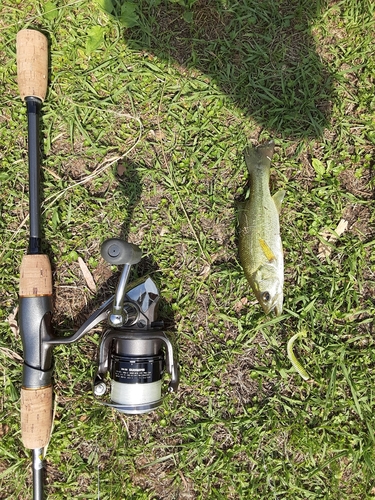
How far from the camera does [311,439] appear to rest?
347 centimetres

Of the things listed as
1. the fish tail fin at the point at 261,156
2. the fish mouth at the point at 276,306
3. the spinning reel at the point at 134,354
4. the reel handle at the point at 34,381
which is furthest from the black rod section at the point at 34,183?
the fish mouth at the point at 276,306

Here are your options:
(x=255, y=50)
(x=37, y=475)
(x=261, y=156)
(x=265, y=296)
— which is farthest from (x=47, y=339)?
(x=255, y=50)

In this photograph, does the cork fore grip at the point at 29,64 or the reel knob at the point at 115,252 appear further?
the cork fore grip at the point at 29,64

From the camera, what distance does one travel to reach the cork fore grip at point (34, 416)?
3.27m

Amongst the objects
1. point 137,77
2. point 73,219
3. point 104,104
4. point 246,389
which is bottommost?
point 246,389

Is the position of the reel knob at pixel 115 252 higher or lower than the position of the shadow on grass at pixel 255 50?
lower

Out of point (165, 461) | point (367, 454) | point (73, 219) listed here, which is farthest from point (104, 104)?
point (367, 454)

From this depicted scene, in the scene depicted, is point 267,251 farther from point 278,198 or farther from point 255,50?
point 255,50

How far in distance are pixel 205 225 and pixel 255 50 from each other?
1565 mm

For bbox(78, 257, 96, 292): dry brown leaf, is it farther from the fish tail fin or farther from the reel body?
the fish tail fin

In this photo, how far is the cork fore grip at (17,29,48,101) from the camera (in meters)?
3.44

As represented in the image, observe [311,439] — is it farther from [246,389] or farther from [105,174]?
[105,174]

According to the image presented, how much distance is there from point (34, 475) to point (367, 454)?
2655mm

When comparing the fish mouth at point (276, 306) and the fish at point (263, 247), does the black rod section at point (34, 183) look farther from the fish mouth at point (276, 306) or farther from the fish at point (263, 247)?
the fish mouth at point (276, 306)
